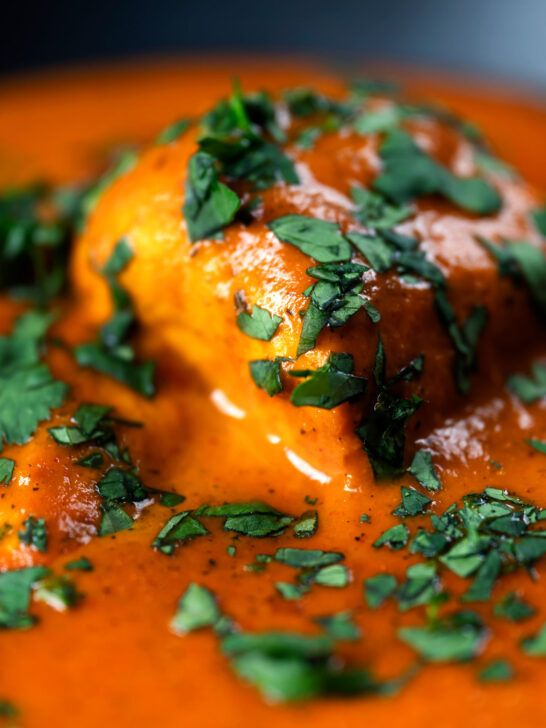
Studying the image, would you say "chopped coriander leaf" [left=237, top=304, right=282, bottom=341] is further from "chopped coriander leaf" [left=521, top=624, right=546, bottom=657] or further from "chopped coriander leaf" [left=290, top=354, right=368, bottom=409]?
"chopped coriander leaf" [left=521, top=624, right=546, bottom=657]

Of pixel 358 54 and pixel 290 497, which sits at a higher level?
pixel 358 54

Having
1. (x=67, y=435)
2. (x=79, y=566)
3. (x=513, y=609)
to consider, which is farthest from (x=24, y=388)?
(x=513, y=609)

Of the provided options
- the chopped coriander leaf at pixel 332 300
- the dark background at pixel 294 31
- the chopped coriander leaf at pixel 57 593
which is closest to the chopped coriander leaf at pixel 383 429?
the chopped coriander leaf at pixel 332 300

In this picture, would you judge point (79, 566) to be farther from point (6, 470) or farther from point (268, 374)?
point (268, 374)

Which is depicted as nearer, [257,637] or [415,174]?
[257,637]

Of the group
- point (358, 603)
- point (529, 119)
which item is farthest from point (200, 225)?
point (529, 119)

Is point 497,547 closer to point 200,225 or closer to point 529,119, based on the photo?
point 200,225

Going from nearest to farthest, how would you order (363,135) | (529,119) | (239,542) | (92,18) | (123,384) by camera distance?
(239,542) < (123,384) < (363,135) < (529,119) < (92,18)
